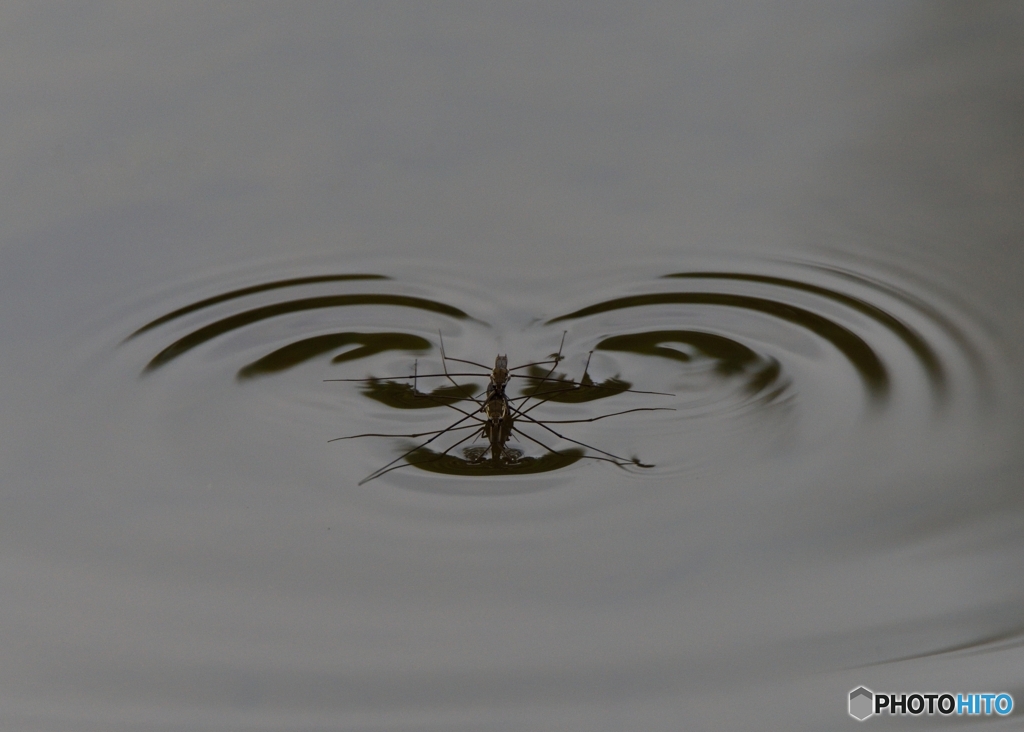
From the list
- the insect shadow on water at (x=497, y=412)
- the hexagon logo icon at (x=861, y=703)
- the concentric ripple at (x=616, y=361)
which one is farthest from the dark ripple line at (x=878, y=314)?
the hexagon logo icon at (x=861, y=703)

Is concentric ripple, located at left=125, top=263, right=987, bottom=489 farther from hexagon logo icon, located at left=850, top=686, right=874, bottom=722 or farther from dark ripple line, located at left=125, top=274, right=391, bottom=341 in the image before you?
hexagon logo icon, located at left=850, top=686, right=874, bottom=722

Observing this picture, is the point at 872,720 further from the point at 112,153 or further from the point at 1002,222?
the point at 112,153

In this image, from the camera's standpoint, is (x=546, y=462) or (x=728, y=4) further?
(x=728, y=4)

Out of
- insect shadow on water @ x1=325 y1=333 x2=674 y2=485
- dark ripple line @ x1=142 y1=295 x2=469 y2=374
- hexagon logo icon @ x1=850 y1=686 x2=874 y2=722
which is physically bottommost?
hexagon logo icon @ x1=850 y1=686 x2=874 y2=722

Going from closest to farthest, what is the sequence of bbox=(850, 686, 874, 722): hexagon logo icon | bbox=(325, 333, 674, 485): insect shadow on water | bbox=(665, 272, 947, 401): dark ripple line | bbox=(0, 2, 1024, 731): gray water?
1. bbox=(850, 686, 874, 722): hexagon logo icon
2. bbox=(0, 2, 1024, 731): gray water
3. bbox=(325, 333, 674, 485): insect shadow on water
4. bbox=(665, 272, 947, 401): dark ripple line

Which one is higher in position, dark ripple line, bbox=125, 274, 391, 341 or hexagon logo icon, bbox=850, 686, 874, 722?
dark ripple line, bbox=125, 274, 391, 341

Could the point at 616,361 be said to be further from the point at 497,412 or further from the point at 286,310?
the point at 286,310

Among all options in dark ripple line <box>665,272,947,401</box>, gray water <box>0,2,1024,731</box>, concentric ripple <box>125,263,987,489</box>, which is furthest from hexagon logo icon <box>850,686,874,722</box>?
dark ripple line <box>665,272,947,401</box>

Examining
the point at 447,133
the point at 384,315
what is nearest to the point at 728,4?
the point at 447,133
